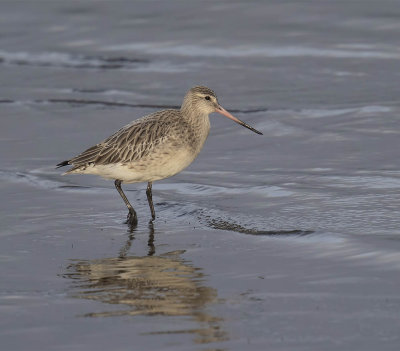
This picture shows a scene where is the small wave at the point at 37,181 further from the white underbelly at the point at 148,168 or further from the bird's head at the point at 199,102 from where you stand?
the bird's head at the point at 199,102

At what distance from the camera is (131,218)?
29.5 ft

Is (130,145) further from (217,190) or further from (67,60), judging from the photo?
(67,60)

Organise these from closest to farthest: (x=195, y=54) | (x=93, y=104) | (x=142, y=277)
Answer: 1. (x=142, y=277)
2. (x=93, y=104)
3. (x=195, y=54)

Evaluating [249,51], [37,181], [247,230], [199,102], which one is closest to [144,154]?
[199,102]

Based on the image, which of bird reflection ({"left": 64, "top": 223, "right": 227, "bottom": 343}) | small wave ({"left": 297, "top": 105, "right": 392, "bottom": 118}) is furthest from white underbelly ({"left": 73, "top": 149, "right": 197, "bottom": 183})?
small wave ({"left": 297, "top": 105, "right": 392, "bottom": 118})

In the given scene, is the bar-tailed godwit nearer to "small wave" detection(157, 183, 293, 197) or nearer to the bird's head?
the bird's head

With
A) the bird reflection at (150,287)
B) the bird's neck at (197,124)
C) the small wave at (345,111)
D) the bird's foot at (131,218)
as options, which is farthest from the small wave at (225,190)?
the small wave at (345,111)

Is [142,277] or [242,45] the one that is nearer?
[142,277]

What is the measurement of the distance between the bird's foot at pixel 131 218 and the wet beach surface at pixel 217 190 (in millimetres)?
98

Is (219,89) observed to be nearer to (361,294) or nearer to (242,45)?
(242,45)

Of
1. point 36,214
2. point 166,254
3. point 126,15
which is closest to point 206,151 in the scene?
point 36,214

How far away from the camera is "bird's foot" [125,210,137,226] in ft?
29.2

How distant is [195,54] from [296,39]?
1842 mm

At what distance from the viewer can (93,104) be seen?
14578 mm
